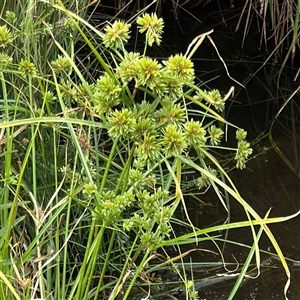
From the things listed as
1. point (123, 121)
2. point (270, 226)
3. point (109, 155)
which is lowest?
point (270, 226)

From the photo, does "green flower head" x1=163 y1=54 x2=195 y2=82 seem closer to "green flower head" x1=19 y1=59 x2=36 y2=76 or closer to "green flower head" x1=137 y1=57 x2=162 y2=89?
"green flower head" x1=137 y1=57 x2=162 y2=89

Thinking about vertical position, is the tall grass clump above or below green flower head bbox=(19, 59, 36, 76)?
below

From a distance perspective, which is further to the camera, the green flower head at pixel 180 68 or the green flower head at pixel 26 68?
the green flower head at pixel 26 68

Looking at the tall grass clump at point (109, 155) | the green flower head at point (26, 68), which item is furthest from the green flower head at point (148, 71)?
the green flower head at point (26, 68)

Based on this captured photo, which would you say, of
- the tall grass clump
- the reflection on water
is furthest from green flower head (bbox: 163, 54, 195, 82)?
the reflection on water

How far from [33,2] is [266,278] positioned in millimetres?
866

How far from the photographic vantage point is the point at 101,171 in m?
1.33

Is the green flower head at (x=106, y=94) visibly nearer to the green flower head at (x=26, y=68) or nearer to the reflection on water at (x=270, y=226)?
the green flower head at (x=26, y=68)

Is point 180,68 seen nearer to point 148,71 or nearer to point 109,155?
point 148,71

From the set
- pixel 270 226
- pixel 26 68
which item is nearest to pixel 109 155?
pixel 26 68

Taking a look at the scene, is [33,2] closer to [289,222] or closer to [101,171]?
[101,171]

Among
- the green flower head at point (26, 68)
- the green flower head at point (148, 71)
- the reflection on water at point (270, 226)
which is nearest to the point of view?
the green flower head at point (148, 71)

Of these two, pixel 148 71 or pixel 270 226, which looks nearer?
pixel 148 71

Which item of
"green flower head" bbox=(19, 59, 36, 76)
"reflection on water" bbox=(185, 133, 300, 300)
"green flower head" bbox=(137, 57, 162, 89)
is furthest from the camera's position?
"reflection on water" bbox=(185, 133, 300, 300)
